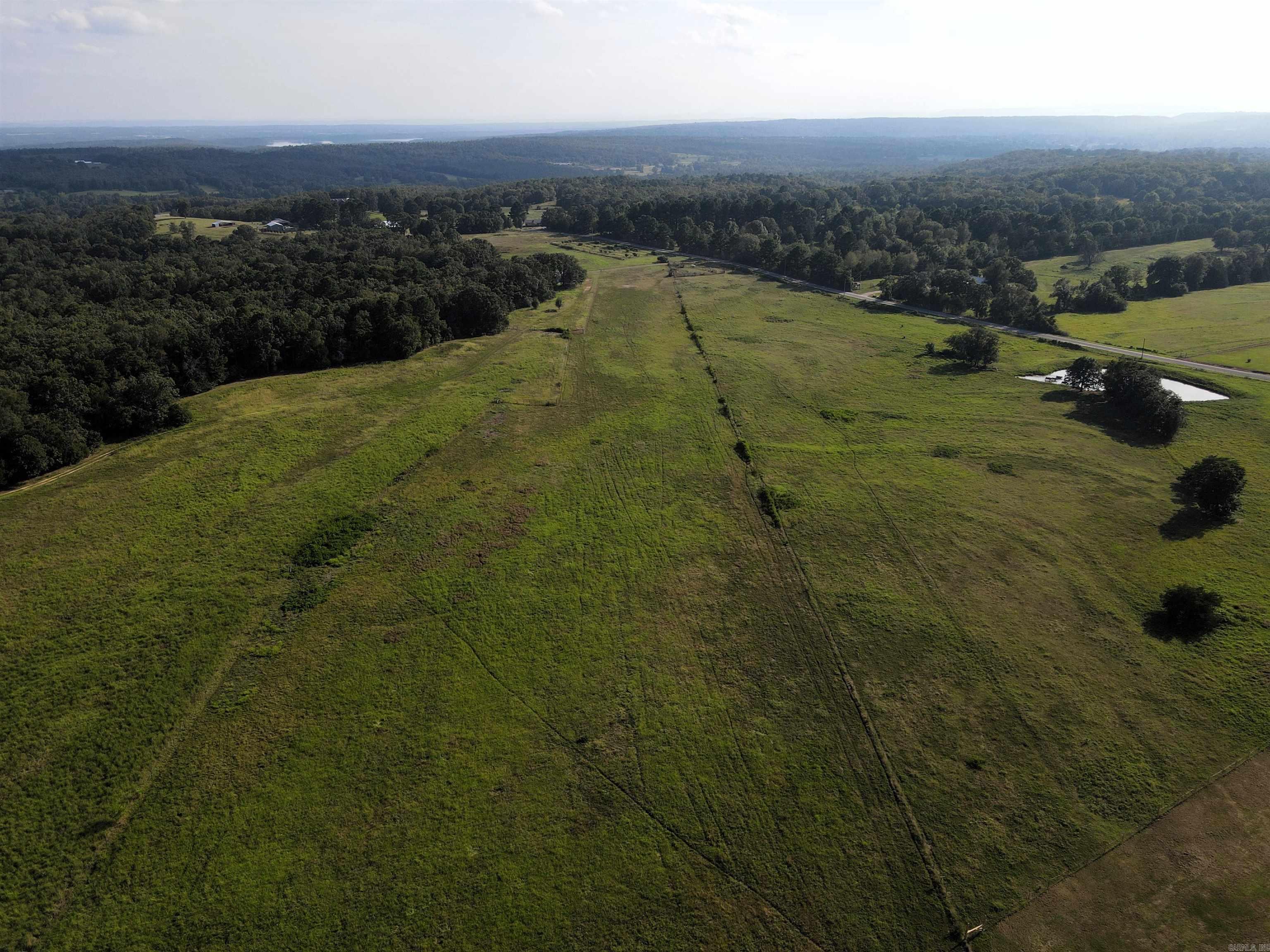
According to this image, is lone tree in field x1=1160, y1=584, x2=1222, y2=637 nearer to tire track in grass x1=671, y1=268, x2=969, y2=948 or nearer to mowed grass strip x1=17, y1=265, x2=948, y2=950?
tire track in grass x1=671, y1=268, x2=969, y2=948

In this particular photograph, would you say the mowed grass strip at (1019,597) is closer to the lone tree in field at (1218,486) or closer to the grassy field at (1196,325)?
the lone tree in field at (1218,486)

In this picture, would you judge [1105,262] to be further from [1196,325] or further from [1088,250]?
[1196,325]

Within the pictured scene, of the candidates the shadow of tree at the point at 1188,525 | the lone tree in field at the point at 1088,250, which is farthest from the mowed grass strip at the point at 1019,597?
the lone tree in field at the point at 1088,250

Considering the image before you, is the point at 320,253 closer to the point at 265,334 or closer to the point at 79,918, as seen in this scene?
the point at 265,334

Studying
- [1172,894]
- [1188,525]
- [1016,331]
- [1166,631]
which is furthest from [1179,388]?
[1172,894]

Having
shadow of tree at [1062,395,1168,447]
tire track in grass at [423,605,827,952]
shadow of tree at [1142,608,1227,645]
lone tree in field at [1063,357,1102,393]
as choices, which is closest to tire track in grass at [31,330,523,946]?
tire track in grass at [423,605,827,952]
